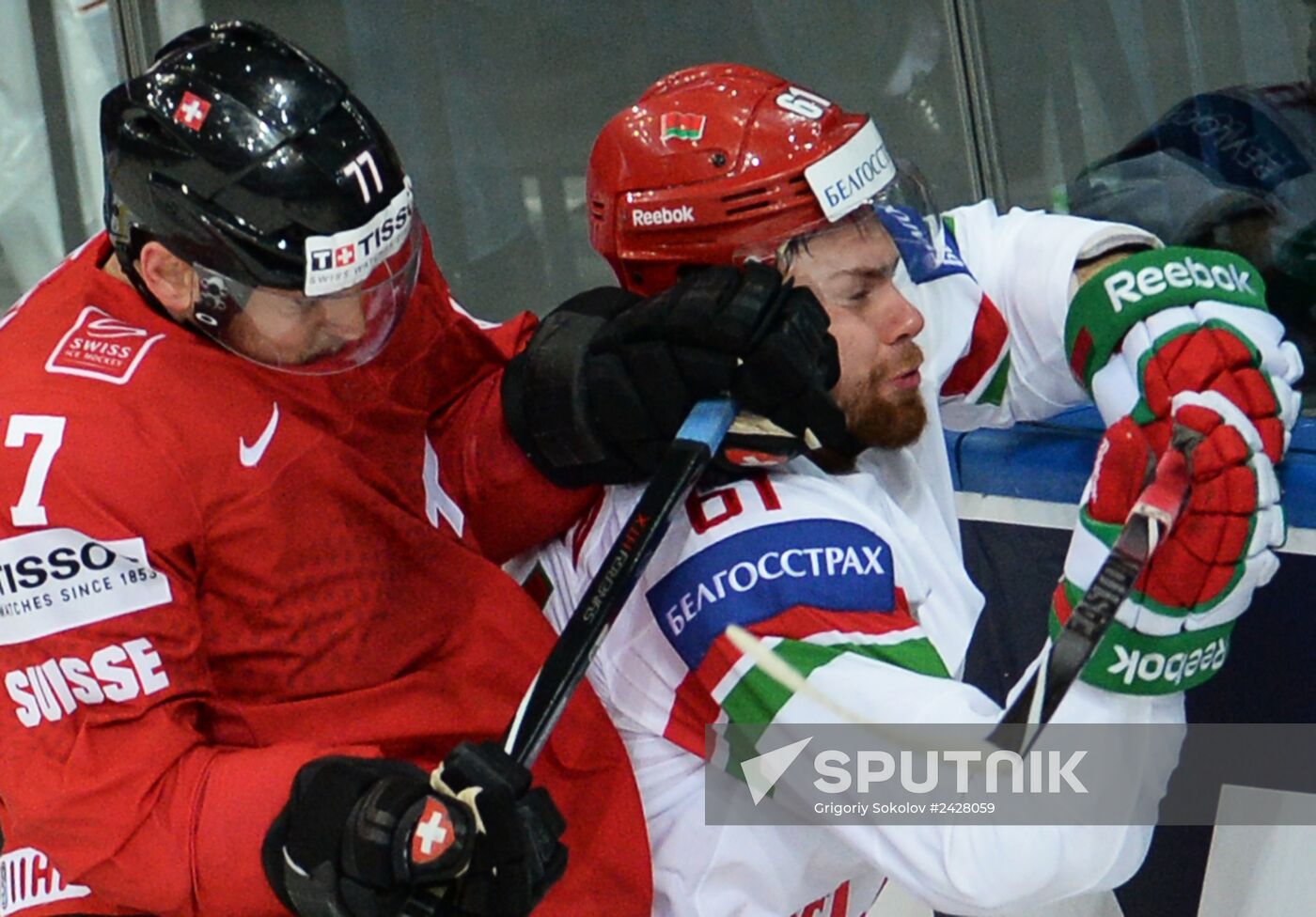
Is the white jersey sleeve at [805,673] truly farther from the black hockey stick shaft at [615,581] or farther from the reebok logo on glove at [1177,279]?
the reebok logo on glove at [1177,279]

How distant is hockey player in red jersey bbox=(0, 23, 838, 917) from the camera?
1.53 m

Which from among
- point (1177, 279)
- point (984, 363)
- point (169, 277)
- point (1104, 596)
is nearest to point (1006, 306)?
point (984, 363)

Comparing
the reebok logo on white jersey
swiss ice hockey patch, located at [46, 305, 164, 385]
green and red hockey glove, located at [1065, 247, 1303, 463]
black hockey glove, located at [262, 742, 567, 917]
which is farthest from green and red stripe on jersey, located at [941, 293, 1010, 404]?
swiss ice hockey patch, located at [46, 305, 164, 385]

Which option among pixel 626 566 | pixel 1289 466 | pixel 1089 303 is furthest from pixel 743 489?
pixel 1289 466

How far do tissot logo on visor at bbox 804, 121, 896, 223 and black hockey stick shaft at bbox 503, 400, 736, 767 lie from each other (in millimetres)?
246

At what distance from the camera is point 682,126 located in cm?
181

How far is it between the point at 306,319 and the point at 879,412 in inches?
21.6

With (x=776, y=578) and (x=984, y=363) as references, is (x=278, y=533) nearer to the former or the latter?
(x=776, y=578)

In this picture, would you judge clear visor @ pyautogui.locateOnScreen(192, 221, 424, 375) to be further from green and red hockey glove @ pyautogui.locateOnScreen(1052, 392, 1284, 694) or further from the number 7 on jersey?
green and red hockey glove @ pyautogui.locateOnScreen(1052, 392, 1284, 694)

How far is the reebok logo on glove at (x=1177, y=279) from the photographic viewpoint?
5.66 ft

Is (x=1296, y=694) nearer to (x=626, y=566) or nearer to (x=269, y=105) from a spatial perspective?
(x=626, y=566)

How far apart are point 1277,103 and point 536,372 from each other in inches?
38.5

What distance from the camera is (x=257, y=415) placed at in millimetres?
1647

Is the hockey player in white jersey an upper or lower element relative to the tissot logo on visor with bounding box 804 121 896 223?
lower
